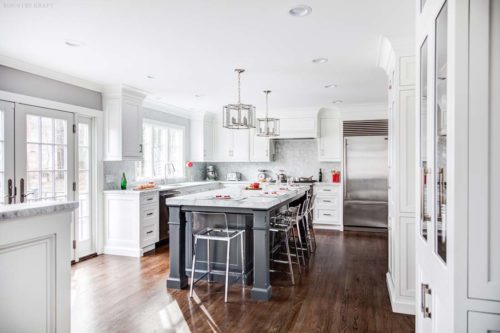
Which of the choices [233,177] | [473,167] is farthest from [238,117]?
[233,177]

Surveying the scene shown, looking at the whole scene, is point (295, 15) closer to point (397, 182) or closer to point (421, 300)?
point (397, 182)

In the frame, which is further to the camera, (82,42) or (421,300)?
(82,42)

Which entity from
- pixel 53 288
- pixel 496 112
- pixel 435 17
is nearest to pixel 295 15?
pixel 435 17

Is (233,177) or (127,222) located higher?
(233,177)

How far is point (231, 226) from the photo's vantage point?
368 cm

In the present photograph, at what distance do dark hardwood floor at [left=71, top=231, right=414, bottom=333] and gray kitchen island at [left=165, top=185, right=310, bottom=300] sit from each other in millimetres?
187

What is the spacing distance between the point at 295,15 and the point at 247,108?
1.38m

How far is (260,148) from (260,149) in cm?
2

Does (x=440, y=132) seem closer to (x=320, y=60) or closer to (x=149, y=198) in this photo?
(x=320, y=60)

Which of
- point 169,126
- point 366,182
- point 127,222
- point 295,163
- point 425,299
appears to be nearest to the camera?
point 425,299

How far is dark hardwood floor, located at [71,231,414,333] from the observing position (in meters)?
2.70

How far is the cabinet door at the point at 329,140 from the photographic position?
269 inches

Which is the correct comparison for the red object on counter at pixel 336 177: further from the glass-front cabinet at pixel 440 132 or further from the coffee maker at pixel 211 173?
the glass-front cabinet at pixel 440 132

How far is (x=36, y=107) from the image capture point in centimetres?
389
